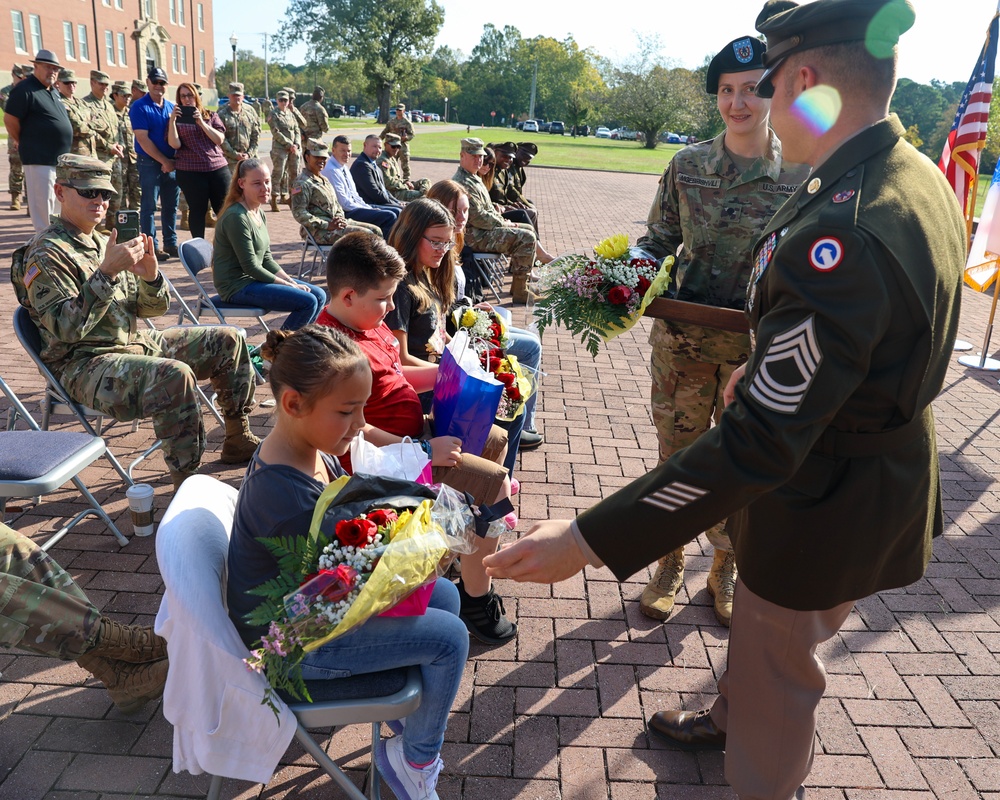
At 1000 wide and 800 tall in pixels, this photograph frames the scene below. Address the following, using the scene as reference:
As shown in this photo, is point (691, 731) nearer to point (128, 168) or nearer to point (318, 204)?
point (318, 204)

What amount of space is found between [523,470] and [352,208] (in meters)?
6.18

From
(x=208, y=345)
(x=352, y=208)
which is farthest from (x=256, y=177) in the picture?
Answer: (x=352, y=208)

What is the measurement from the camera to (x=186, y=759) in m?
2.09

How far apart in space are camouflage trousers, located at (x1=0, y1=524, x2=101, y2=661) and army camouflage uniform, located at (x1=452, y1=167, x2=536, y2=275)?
670 cm

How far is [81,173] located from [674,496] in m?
3.77

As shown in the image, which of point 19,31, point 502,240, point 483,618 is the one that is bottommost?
point 483,618

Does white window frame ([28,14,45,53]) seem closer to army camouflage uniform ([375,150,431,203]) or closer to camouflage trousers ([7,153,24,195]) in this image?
camouflage trousers ([7,153,24,195])

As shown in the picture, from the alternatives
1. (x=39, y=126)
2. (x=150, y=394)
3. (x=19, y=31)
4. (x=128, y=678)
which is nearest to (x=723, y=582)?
(x=128, y=678)

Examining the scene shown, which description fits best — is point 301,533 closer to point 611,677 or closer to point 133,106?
point 611,677

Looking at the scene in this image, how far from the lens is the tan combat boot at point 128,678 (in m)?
2.69

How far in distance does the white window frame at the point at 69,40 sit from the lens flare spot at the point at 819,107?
51.1 m

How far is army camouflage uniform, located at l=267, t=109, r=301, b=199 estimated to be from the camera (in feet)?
45.4

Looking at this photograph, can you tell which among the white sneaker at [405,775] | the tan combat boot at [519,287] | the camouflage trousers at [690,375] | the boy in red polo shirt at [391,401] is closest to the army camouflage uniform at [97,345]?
the boy in red polo shirt at [391,401]

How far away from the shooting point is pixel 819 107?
6.16 feet
